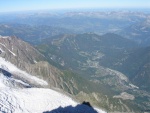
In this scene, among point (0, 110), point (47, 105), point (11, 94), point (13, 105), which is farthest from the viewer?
point (47, 105)

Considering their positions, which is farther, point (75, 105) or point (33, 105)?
point (75, 105)

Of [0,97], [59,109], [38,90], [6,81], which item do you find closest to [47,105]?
[59,109]

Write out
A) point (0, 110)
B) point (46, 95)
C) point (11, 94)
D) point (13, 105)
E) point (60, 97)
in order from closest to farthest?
point (0, 110) → point (13, 105) → point (11, 94) → point (46, 95) → point (60, 97)

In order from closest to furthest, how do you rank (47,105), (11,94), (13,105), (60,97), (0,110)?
(0,110)
(13,105)
(11,94)
(47,105)
(60,97)

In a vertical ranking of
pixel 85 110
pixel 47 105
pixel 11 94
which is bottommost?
pixel 85 110

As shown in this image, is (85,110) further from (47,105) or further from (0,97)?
(0,97)

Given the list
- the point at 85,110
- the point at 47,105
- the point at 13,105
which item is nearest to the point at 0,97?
the point at 13,105

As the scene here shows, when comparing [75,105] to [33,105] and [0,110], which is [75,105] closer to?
[33,105]

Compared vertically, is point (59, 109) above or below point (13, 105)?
below

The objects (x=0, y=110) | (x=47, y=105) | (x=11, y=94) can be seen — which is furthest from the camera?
(x=47, y=105)
